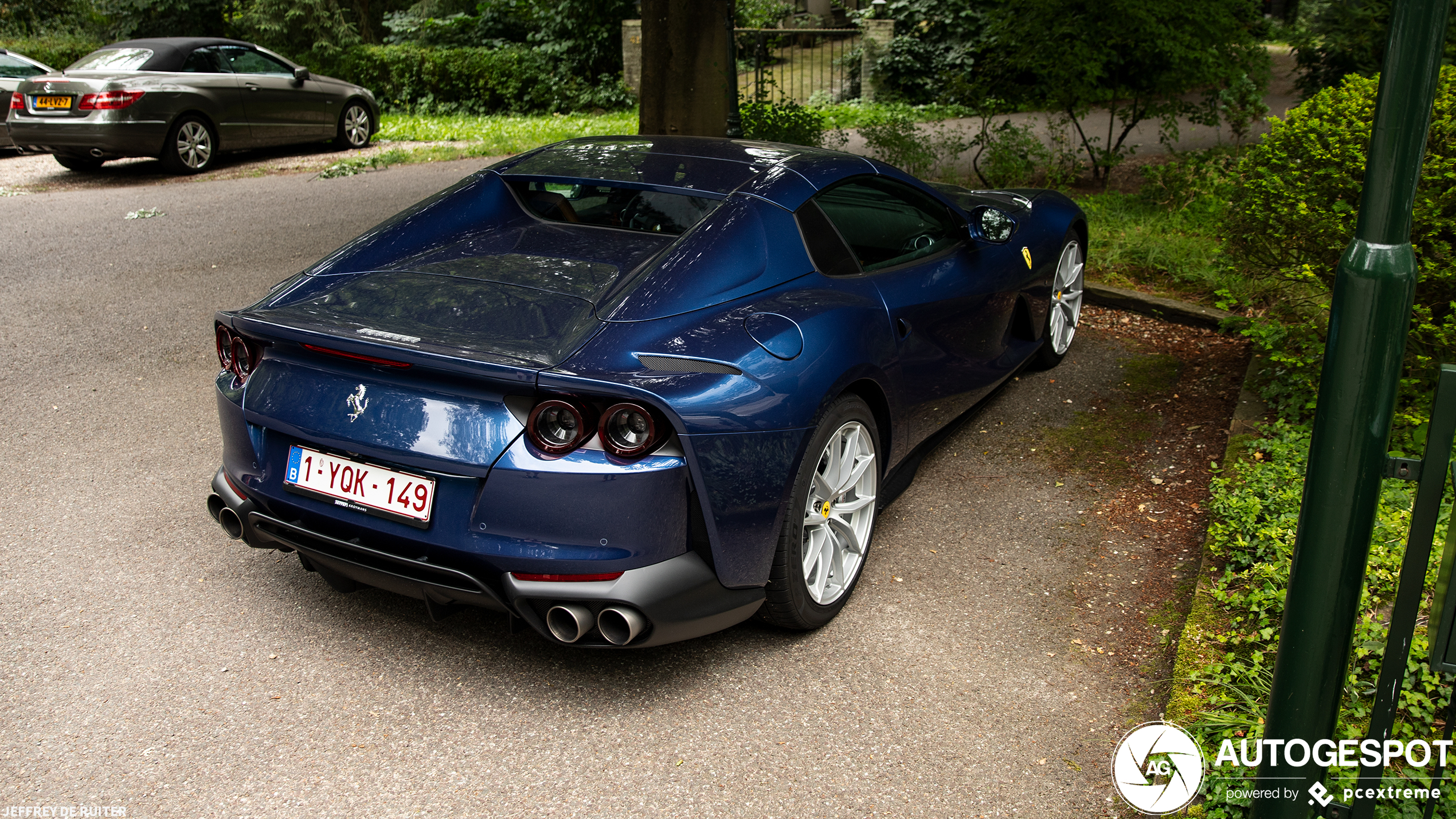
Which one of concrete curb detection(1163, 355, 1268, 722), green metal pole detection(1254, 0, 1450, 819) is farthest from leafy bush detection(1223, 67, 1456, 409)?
green metal pole detection(1254, 0, 1450, 819)

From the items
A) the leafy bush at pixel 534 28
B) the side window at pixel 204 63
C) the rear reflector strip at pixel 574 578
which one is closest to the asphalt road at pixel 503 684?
the rear reflector strip at pixel 574 578

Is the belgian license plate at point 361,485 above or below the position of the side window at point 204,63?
below

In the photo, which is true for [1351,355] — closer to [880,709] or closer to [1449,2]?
[1449,2]

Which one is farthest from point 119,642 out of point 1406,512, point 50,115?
point 50,115

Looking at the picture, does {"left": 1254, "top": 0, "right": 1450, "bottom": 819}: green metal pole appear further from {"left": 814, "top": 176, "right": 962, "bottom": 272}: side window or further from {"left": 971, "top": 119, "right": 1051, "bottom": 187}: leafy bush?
{"left": 971, "top": 119, "right": 1051, "bottom": 187}: leafy bush

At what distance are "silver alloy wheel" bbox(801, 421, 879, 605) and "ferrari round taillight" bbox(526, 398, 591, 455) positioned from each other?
0.78 metres

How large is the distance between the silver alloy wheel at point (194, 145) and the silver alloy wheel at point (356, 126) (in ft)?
6.58

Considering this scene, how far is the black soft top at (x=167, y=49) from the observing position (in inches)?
451

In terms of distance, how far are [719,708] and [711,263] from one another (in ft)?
4.38

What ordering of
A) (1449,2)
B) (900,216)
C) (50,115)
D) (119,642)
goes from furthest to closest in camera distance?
(50,115) < (900,216) < (119,642) < (1449,2)

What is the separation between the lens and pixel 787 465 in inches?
120

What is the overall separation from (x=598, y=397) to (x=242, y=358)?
126cm

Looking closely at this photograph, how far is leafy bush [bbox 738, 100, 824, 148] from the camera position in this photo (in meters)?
10.1

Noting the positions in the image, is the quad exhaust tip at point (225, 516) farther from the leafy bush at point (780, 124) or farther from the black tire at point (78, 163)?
the black tire at point (78, 163)
